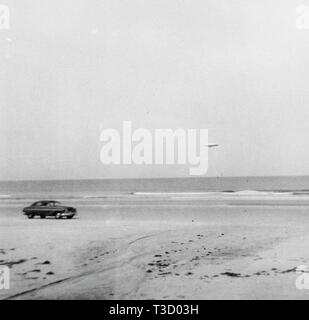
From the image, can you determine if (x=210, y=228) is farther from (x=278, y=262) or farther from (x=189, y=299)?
(x=189, y=299)

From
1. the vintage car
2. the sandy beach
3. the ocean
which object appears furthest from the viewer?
the ocean

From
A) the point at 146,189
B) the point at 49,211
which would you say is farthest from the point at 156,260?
the point at 146,189

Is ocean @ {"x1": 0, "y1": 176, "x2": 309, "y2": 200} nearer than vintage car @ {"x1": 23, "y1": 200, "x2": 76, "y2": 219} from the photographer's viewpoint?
No

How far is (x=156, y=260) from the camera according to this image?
9383 millimetres

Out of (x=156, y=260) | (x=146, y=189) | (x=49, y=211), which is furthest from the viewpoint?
(x=146, y=189)

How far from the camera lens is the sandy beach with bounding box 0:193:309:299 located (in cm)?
703

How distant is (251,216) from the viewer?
713 inches

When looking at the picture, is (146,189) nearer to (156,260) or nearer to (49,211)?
(49,211)

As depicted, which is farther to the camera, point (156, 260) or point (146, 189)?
point (146, 189)

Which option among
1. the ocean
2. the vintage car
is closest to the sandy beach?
the vintage car

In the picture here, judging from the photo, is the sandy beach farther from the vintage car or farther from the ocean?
the ocean

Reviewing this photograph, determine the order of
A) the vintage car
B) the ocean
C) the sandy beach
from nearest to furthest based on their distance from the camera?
the sandy beach → the vintage car → the ocean

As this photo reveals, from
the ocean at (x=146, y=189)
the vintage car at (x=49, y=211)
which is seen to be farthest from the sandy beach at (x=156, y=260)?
the ocean at (x=146, y=189)

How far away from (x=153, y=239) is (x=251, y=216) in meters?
7.81
